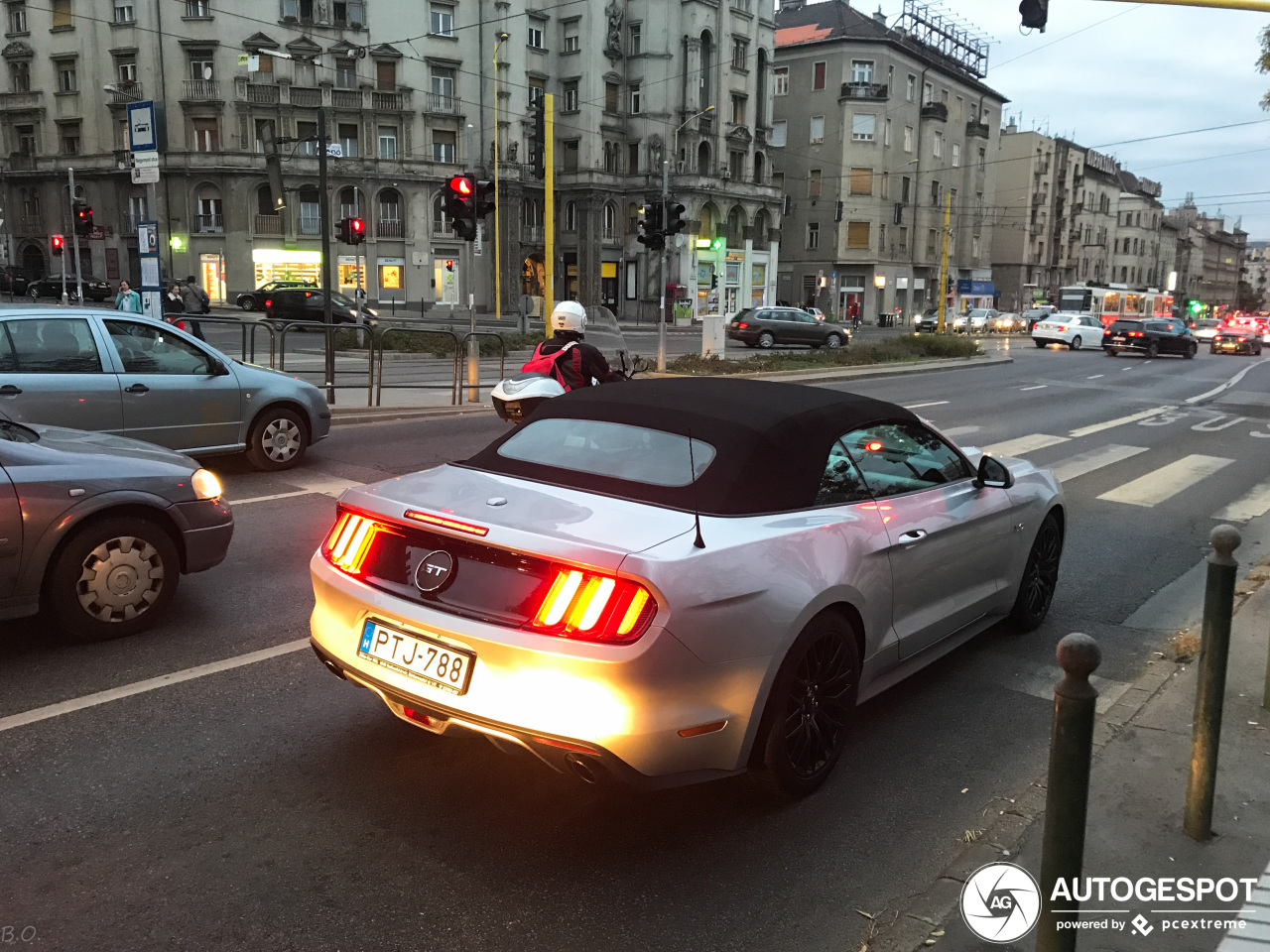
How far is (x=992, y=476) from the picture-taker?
5.16 metres

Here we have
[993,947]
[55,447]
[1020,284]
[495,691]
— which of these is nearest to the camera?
[993,947]

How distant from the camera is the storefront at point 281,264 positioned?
5581cm

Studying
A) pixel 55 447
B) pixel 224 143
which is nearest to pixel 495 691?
pixel 55 447

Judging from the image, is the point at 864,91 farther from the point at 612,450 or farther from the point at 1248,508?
the point at 612,450

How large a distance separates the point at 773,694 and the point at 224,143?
59.4 m

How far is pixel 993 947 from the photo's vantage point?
2.93 meters

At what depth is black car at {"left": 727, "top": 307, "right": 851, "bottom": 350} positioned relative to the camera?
38.7 meters

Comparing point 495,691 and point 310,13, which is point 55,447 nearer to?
point 495,691

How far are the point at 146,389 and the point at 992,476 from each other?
7.21 metres

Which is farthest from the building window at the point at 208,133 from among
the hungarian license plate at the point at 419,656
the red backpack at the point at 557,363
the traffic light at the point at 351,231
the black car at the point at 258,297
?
the hungarian license plate at the point at 419,656

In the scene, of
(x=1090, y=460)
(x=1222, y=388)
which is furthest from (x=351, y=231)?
(x=1222, y=388)

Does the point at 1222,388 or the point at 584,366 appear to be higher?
the point at 584,366

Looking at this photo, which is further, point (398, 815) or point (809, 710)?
point (809, 710)

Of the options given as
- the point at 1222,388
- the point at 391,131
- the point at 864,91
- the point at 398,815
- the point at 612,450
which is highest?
the point at 864,91
